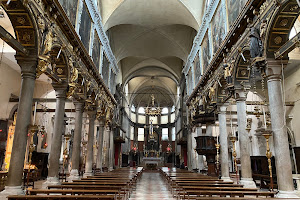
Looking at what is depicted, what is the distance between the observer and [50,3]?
8.14 metres

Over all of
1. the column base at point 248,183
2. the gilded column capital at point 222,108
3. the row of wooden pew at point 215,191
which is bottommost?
the column base at point 248,183

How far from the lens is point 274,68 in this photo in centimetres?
742

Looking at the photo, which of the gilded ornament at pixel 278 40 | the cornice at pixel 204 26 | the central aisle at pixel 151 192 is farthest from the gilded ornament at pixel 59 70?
the cornice at pixel 204 26

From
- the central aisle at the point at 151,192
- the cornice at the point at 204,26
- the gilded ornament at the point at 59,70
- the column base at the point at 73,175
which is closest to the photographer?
the central aisle at the point at 151,192

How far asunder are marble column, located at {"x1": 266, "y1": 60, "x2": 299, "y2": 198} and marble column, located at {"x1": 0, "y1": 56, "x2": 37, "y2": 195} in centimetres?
744

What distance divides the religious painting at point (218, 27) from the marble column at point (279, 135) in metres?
4.62

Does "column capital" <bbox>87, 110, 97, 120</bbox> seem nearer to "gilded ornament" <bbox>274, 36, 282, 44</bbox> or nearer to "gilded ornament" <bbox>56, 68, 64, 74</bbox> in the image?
"gilded ornament" <bbox>56, 68, 64, 74</bbox>

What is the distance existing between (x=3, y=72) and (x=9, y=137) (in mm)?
4430

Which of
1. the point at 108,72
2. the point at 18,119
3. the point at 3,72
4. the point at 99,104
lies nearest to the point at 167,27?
the point at 108,72

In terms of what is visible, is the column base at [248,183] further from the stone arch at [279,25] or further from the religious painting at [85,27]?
the religious painting at [85,27]

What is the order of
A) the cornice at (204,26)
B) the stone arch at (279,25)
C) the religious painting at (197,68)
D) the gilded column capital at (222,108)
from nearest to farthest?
the stone arch at (279,25), the gilded column capital at (222,108), the cornice at (204,26), the religious painting at (197,68)

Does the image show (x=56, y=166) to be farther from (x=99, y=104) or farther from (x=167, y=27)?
(x=167, y=27)

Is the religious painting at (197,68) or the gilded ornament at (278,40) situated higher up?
the religious painting at (197,68)

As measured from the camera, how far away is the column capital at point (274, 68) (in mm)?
7391
